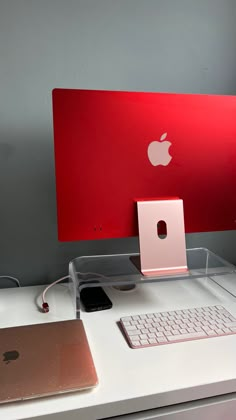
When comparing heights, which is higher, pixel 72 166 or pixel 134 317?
pixel 72 166

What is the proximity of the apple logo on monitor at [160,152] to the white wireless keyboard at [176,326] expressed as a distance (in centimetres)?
39

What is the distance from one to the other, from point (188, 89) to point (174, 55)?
120 millimetres

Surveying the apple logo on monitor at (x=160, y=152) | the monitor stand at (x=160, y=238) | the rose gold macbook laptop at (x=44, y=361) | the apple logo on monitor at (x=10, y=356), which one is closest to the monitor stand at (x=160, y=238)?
the monitor stand at (x=160, y=238)

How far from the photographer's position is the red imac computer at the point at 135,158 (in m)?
0.78

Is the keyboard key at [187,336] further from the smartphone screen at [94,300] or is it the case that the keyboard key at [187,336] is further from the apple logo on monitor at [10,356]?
the apple logo on monitor at [10,356]

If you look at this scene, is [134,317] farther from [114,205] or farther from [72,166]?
[72,166]

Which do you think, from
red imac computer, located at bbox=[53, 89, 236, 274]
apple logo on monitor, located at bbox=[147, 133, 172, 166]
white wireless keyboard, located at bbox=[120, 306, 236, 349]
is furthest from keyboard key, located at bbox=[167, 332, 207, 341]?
apple logo on monitor, located at bbox=[147, 133, 172, 166]

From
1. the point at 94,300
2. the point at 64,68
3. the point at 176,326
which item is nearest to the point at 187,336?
the point at 176,326

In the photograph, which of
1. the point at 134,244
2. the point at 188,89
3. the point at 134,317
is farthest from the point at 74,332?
the point at 188,89

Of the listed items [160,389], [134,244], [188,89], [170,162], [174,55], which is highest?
[174,55]

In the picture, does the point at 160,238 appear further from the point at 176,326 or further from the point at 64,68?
the point at 64,68

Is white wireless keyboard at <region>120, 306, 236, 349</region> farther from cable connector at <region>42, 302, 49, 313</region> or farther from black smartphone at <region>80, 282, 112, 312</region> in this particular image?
cable connector at <region>42, 302, 49, 313</region>

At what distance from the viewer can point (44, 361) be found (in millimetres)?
639

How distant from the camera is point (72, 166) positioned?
30.9 inches
